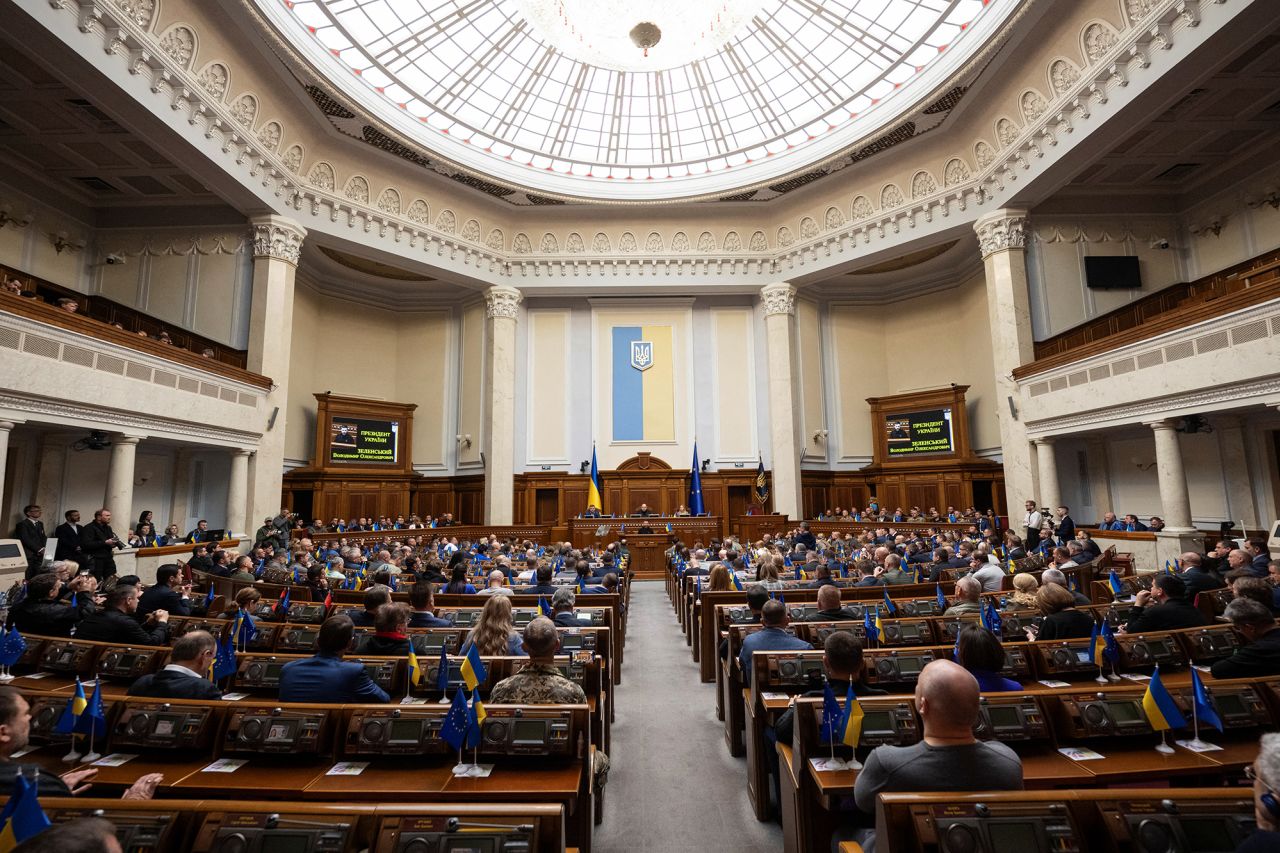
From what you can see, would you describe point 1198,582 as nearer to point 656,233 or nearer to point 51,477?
point 656,233

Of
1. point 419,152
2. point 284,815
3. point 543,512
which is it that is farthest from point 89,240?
point 284,815

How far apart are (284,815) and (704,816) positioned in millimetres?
2471

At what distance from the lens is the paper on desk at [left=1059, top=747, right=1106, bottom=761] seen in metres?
2.60

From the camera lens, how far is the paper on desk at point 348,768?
8.38 ft

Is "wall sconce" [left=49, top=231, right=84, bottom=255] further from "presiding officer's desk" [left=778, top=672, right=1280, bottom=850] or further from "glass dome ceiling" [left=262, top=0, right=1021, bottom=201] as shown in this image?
"presiding officer's desk" [left=778, top=672, right=1280, bottom=850]

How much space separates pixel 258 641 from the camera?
4840 millimetres

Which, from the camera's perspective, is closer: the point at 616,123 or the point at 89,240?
the point at 89,240

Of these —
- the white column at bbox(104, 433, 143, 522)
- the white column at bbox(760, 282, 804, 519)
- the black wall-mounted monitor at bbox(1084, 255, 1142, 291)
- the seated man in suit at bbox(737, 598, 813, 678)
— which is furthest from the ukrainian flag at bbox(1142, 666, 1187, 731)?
the white column at bbox(760, 282, 804, 519)

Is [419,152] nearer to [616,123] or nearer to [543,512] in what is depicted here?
[616,123]

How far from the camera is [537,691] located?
298 cm

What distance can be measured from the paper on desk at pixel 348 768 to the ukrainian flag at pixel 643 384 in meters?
16.1

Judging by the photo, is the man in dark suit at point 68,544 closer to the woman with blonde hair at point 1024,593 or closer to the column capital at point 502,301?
the woman with blonde hair at point 1024,593

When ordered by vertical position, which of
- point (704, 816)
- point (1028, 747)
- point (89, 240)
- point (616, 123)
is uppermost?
point (616, 123)

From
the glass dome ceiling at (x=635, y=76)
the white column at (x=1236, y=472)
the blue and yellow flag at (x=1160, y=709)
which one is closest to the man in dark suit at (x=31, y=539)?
the glass dome ceiling at (x=635, y=76)
